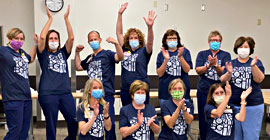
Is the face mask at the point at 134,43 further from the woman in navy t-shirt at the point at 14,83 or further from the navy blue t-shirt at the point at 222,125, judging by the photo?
the woman in navy t-shirt at the point at 14,83

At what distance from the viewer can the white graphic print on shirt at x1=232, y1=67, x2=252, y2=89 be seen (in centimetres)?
373

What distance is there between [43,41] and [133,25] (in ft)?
8.48

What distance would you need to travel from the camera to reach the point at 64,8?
563 centimetres

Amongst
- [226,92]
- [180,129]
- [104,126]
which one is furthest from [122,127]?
[226,92]

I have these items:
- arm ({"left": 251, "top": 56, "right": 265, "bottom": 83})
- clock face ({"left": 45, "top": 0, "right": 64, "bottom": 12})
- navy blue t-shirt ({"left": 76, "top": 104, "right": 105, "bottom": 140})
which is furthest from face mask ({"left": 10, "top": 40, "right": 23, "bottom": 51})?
arm ({"left": 251, "top": 56, "right": 265, "bottom": 83})

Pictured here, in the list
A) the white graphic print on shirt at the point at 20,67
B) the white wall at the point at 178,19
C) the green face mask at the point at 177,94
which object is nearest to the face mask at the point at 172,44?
the green face mask at the point at 177,94

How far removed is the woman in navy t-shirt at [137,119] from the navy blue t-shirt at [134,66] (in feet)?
1.34

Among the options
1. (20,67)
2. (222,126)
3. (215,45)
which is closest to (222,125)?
(222,126)

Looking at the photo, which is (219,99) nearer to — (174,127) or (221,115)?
(221,115)

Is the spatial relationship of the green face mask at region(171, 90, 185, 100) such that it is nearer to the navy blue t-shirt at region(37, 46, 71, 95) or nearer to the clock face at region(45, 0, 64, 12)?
the navy blue t-shirt at region(37, 46, 71, 95)

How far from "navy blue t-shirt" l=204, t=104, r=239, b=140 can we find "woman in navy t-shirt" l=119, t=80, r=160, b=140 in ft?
1.80

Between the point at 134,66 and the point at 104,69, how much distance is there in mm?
330

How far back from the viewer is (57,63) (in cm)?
392

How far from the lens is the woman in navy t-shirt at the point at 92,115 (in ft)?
11.2
